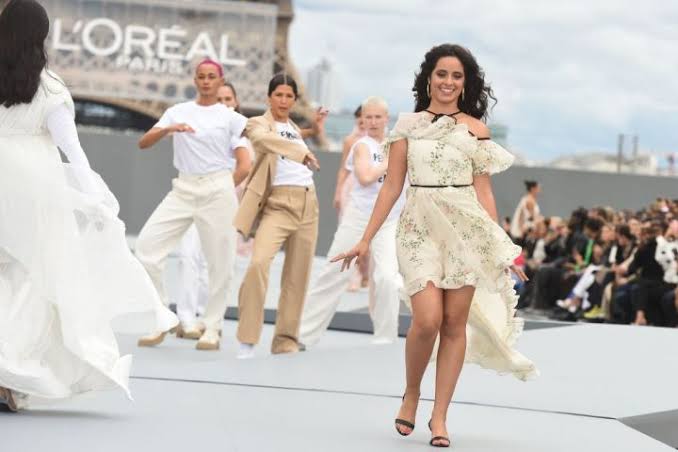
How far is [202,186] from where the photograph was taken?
8.25m

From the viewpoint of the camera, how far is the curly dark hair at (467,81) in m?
5.27

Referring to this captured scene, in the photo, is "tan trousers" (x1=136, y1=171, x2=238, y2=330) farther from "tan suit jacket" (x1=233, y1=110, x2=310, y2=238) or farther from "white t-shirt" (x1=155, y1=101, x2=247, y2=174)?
"tan suit jacket" (x1=233, y1=110, x2=310, y2=238)

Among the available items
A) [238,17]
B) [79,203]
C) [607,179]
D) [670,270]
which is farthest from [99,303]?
[238,17]

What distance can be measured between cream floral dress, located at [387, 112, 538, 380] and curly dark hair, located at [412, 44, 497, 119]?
0.16 m

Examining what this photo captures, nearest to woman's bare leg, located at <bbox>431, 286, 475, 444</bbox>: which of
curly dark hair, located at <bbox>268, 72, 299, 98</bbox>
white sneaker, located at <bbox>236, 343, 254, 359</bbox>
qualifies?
white sneaker, located at <bbox>236, 343, 254, 359</bbox>

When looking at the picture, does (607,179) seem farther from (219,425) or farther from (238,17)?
(238,17)

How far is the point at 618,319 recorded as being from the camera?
1166 centimetres

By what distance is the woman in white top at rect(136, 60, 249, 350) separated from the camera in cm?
823

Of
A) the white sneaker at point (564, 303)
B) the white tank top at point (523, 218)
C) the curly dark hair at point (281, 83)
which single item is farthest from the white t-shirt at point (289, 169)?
the white tank top at point (523, 218)

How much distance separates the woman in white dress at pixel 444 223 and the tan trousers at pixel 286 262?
263 centimetres

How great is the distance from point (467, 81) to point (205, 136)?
10.4 feet

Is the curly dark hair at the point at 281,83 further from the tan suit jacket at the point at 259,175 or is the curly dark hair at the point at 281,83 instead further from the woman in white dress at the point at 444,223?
the woman in white dress at the point at 444,223

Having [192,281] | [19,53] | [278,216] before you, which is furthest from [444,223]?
[192,281]

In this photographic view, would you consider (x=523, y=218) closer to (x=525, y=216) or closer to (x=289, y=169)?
(x=525, y=216)
